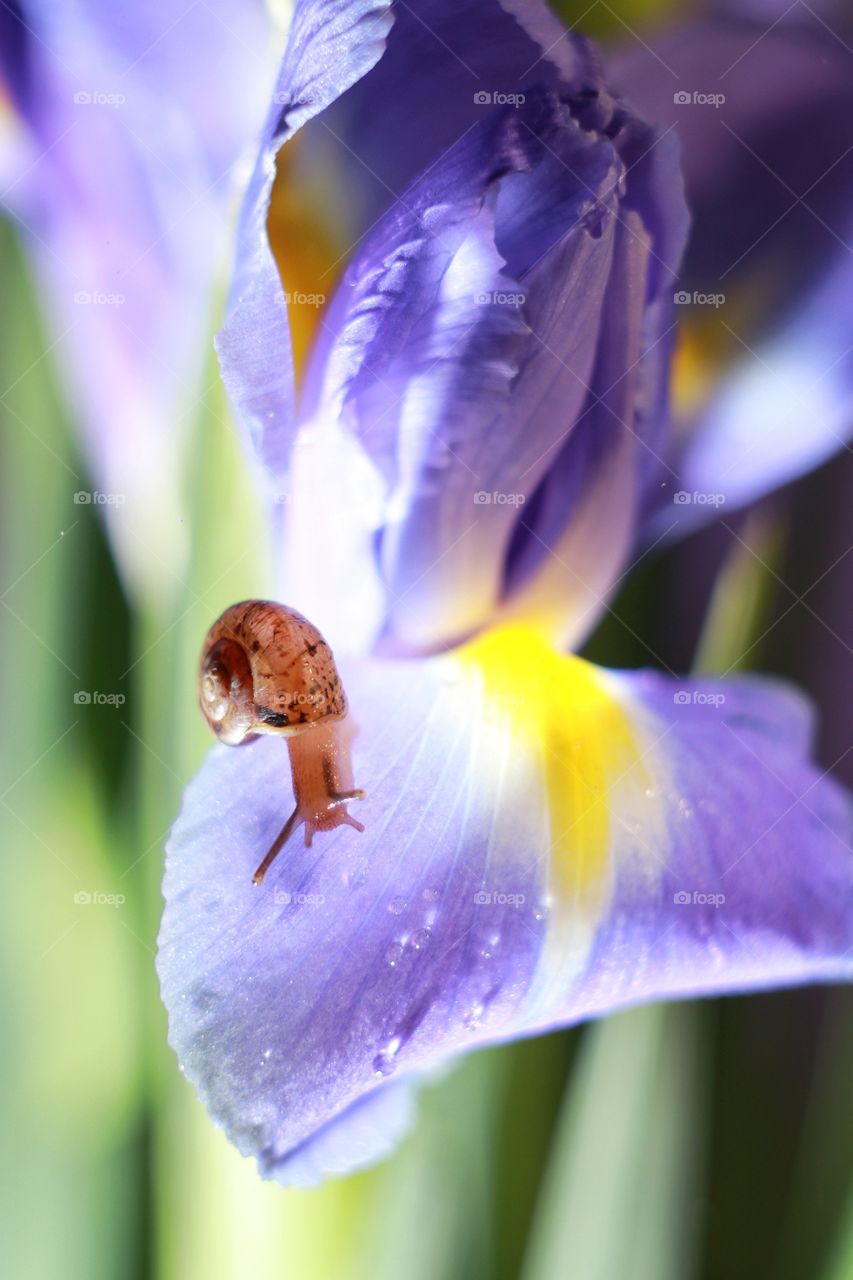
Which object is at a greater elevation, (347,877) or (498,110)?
(498,110)

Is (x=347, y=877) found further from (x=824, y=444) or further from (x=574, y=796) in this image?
(x=824, y=444)

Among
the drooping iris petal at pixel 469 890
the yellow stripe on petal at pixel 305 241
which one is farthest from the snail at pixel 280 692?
the yellow stripe on petal at pixel 305 241

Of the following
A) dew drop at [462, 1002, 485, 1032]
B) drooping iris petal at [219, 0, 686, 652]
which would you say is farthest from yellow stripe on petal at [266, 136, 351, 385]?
dew drop at [462, 1002, 485, 1032]

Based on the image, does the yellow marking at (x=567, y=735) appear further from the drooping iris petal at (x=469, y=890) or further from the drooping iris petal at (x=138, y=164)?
the drooping iris petal at (x=138, y=164)

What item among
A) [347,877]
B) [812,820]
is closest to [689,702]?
[812,820]

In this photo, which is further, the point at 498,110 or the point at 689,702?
the point at 689,702

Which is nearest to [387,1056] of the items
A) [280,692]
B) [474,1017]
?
[474,1017]
